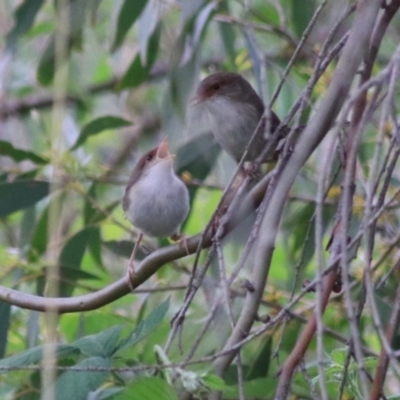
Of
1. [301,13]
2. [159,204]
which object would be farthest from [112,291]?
[301,13]

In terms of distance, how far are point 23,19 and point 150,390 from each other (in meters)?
2.75

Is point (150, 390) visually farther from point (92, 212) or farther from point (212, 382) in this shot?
point (92, 212)

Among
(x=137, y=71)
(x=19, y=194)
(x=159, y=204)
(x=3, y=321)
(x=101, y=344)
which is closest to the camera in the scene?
(x=101, y=344)

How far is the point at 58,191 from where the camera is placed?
4457mm

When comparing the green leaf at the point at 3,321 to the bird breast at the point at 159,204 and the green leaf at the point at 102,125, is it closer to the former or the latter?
the bird breast at the point at 159,204

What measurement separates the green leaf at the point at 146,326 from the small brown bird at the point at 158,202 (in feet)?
5.08

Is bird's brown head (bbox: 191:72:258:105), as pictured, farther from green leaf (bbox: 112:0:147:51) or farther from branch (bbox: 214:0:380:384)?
branch (bbox: 214:0:380:384)

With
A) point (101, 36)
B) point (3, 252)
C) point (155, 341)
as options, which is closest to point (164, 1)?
point (3, 252)

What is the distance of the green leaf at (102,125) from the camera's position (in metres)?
4.44

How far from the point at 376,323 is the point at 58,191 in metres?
2.87

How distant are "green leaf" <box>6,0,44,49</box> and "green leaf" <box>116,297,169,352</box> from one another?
2.31 metres

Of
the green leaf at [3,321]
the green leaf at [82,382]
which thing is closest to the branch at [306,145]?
the green leaf at [82,382]

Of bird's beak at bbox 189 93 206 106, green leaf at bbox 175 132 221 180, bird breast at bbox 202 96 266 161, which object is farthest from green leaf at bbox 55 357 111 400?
green leaf at bbox 175 132 221 180

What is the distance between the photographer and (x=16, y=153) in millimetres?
4410
